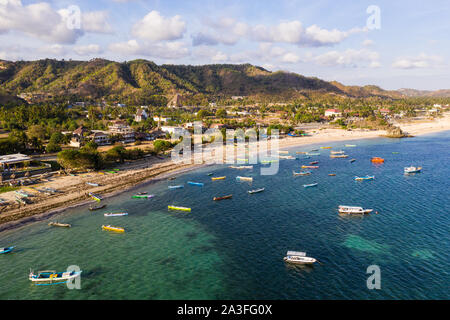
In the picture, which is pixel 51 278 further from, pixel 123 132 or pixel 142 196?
pixel 123 132

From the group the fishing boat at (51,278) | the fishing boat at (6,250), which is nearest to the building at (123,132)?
the fishing boat at (6,250)

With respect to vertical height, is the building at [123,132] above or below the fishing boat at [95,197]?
above

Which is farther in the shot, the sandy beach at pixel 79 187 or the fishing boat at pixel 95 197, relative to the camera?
the fishing boat at pixel 95 197

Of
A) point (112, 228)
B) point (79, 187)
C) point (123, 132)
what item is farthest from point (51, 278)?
point (123, 132)

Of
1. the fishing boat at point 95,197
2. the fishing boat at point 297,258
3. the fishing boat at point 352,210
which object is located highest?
the fishing boat at point 95,197

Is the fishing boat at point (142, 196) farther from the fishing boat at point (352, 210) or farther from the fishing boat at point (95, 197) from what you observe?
the fishing boat at point (352, 210)
